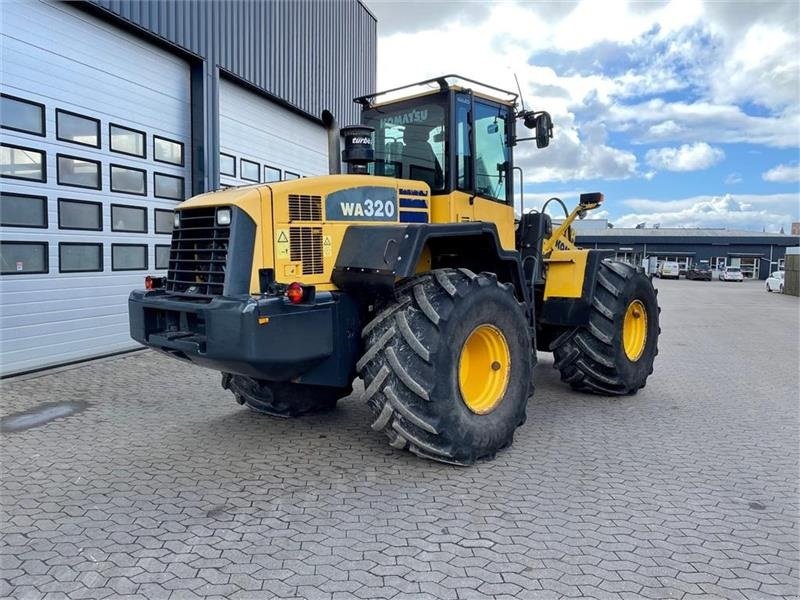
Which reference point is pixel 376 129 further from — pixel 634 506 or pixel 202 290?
pixel 634 506

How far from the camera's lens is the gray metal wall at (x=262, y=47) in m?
9.98

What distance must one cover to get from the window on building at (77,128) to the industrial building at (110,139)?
0.06ft

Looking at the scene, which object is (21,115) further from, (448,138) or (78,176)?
(448,138)

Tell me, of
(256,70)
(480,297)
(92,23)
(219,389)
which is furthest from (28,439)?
(256,70)

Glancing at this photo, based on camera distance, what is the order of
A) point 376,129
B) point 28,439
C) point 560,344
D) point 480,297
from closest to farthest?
point 480,297 → point 28,439 → point 376,129 → point 560,344

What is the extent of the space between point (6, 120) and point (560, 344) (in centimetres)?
727

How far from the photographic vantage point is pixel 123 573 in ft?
10.1

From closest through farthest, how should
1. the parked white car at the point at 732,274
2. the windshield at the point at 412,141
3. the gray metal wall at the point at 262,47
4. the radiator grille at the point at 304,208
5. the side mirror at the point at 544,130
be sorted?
1. the radiator grille at the point at 304,208
2. the windshield at the point at 412,141
3. the side mirror at the point at 544,130
4. the gray metal wall at the point at 262,47
5. the parked white car at the point at 732,274

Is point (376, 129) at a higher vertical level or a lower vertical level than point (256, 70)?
lower

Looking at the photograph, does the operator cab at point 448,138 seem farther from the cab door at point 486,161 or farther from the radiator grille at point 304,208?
the radiator grille at point 304,208

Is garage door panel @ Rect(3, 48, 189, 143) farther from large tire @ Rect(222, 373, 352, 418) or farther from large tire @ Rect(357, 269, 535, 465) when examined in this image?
large tire @ Rect(357, 269, 535, 465)

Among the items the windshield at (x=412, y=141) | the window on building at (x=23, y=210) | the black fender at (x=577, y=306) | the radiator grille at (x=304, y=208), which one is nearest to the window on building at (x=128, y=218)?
the window on building at (x=23, y=210)

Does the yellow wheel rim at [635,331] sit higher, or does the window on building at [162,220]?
the window on building at [162,220]

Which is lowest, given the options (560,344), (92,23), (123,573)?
(123,573)
